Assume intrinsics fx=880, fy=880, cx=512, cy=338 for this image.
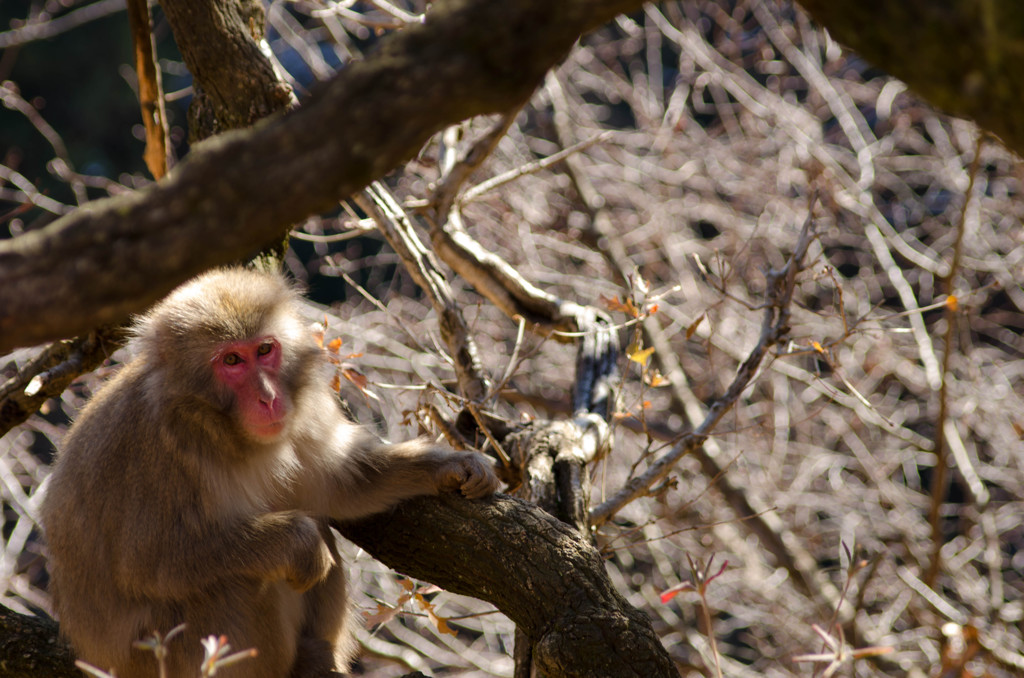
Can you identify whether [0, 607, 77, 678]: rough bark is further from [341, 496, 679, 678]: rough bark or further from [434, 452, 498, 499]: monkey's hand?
[434, 452, 498, 499]: monkey's hand

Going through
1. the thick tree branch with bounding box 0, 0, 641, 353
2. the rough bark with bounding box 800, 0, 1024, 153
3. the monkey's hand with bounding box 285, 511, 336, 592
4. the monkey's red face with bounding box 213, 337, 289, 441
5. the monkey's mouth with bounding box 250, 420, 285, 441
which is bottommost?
the monkey's hand with bounding box 285, 511, 336, 592

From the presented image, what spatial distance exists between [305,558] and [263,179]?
6.60 ft

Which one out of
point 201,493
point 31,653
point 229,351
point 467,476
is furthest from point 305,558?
point 31,653

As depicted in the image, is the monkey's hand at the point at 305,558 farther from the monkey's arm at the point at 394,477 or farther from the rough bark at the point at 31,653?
the rough bark at the point at 31,653

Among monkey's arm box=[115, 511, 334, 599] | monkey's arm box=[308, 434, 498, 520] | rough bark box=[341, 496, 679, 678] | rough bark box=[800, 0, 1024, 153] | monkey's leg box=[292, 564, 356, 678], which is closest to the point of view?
rough bark box=[800, 0, 1024, 153]

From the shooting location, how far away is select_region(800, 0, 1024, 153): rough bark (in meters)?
1.27

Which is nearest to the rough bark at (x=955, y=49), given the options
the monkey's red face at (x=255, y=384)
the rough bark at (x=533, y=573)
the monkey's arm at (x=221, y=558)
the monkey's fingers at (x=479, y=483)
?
the rough bark at (x=533, y=573)

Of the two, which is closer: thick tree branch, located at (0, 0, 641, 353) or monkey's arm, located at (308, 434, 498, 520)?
thick tree branch, located at (0, 0, 641, 353)

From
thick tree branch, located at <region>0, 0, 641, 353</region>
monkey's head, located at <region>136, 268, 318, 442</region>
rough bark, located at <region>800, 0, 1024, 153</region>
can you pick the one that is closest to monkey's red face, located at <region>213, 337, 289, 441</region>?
monkey's head, located at <region>136, 268, 318, 442</region>

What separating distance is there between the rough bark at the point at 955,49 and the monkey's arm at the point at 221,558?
247 centimetres

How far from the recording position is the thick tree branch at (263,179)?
1.41m

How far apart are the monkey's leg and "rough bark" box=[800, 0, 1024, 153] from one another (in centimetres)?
295

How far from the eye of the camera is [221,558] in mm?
3121

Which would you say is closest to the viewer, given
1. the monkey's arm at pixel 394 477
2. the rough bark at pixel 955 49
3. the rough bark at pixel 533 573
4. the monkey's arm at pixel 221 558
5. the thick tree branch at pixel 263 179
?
the rough bark at pixel 955 49
